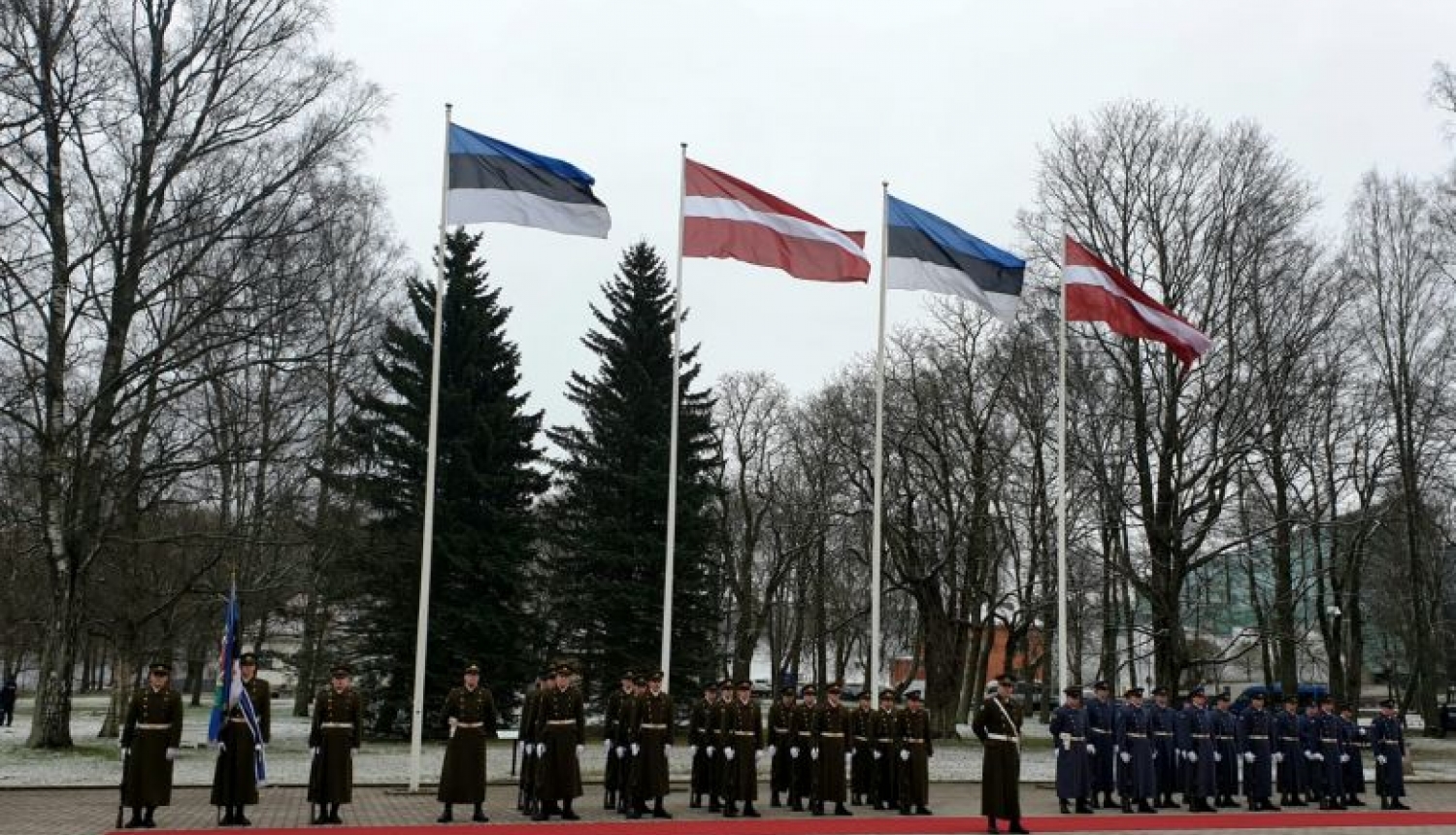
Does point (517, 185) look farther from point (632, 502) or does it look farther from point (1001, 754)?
point (632, 502)

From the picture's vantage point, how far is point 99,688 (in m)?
72.1

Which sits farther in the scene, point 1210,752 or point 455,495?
point 455,495

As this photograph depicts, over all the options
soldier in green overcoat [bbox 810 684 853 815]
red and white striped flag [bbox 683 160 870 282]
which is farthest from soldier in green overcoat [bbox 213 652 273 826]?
red and white striped flag [bbox 683 160 870 282]

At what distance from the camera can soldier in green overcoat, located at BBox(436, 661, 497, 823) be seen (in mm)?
15484

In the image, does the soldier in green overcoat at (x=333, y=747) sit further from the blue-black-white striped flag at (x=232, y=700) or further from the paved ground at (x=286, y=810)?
the blue-black-white striped flag at (x=232, y=700)

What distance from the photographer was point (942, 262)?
65.7ft

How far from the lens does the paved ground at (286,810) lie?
15.0 meters

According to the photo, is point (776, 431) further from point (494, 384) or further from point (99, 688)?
point (99, 688)

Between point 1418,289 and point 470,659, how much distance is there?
30.2 meters

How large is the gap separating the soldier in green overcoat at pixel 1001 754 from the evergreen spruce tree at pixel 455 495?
17.6 meters

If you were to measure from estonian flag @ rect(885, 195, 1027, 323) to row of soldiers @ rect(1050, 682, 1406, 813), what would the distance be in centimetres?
626

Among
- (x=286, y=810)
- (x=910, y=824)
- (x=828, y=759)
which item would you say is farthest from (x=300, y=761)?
(x=910, y=824)

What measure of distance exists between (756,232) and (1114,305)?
20.4 feet

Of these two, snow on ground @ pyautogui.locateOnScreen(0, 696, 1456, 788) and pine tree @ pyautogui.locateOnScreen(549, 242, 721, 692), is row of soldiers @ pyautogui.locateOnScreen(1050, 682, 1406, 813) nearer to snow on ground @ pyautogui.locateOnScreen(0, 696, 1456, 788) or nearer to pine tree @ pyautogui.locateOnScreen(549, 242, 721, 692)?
snow on ground @ pyautogui.locateOnScreen(0, 696, 1456, 788)
